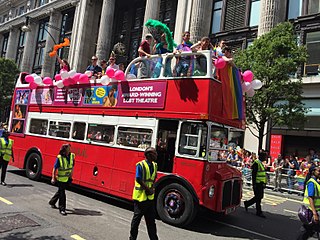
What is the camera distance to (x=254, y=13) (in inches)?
885

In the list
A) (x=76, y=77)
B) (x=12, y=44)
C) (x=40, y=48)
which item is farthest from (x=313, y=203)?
(x=12, y=44)

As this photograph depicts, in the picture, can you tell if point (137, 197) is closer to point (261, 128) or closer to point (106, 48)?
point (261, 128)

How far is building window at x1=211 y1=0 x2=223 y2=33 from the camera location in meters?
24.6

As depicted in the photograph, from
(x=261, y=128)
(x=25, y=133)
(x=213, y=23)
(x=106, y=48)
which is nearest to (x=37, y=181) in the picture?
(x=25, y=133)

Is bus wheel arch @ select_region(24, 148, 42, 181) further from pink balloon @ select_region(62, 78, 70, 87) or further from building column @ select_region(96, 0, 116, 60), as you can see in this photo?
building column @ select_region(96, 0, 116, 60)

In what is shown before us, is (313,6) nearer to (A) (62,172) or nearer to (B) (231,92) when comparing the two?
(B) (231,92)

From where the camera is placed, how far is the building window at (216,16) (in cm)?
2465

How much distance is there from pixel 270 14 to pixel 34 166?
17.3 meters

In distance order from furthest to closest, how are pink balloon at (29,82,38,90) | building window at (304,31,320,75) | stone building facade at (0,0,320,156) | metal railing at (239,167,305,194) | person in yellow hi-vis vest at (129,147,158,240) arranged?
stone building facade at (0,0,320,156)
building window at (304,31,320,75)
metal railing at (239,167,305,194)
pink balloon at (29,82,38,90)
person in yellow hi-vis vest at (129,147,158,240)

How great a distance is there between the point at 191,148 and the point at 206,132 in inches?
19.6

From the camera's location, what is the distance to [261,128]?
53.2 ft

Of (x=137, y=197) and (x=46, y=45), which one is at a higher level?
(x=46, y=45)

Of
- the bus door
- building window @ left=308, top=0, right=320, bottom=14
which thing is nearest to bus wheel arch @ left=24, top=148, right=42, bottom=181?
the bus door

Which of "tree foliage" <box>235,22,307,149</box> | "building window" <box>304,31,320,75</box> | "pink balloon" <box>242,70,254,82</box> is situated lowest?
"pink balloon" <box>242,70,254,82</box>
